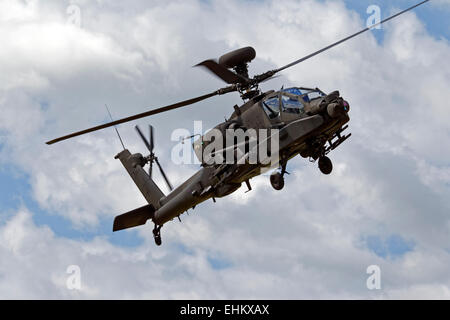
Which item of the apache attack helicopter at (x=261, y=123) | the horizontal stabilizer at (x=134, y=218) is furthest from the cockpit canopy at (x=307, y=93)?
the horizontal stabilizer at (x=134, y=218)

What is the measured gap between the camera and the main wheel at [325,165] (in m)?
27.7

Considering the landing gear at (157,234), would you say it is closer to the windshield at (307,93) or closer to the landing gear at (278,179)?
the landing gear at (278,179)

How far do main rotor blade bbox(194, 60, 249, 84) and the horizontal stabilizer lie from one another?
8593mm

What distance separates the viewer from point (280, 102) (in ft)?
89.5

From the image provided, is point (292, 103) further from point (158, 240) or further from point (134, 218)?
point (134, 218)

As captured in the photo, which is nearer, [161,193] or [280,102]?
[280,102]

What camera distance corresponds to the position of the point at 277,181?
26.8m

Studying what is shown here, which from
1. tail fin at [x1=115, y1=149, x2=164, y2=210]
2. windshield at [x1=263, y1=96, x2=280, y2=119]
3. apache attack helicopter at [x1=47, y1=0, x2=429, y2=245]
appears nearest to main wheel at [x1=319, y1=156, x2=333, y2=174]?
apache attack helicopter at [x1=47, y1=0, x2=429, y2=245]

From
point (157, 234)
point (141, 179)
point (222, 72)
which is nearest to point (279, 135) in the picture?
point (222, 72)

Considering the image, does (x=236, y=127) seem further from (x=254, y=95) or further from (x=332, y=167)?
(x=332, y=167)

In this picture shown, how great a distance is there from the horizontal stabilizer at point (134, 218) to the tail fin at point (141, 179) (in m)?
0.40
